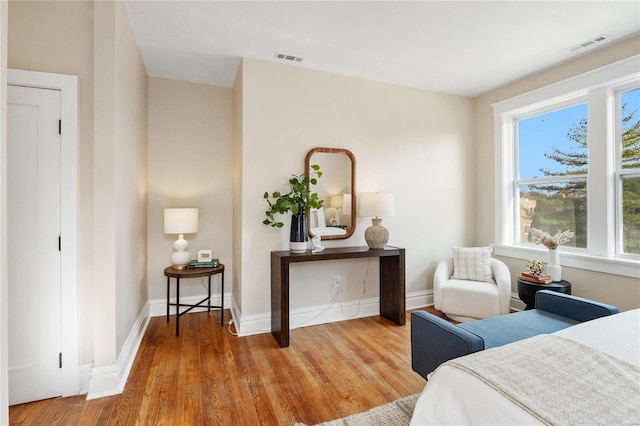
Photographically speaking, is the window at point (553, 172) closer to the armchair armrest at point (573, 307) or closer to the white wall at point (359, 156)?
the white wall at point (359, 156)

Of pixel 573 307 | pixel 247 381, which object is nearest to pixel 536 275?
pixel 573 307

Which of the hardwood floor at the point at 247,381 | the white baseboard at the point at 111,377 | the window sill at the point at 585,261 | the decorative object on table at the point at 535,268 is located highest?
the window sill at the point at 585,261

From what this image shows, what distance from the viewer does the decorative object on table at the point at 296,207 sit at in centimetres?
295

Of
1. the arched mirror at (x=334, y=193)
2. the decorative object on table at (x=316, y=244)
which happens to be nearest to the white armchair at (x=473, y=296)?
the arched mirror at (x=334, y=193)

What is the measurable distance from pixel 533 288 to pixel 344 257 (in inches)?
73.9

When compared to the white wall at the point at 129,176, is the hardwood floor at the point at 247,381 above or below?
below

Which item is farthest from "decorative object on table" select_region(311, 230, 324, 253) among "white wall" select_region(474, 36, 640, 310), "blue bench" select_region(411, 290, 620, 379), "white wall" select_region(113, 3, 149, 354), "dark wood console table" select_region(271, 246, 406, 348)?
"white wall" select_region(474, 36, 640, 310)

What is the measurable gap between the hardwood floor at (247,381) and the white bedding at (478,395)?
0.89m

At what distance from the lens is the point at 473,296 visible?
312 cm

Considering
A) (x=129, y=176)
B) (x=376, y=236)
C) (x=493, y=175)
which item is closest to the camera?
(x=129, y=176)

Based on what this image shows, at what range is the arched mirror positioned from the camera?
10.8 feet

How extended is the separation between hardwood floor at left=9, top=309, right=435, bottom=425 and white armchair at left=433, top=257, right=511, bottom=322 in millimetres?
614

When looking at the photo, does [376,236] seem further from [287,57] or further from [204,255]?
[287,57]

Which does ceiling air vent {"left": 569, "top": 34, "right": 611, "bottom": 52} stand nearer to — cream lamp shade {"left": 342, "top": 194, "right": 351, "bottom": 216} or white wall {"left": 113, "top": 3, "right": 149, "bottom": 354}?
cream lamp shade {"left": 342, "top": 194, "right": 351, "bottom": 216}
